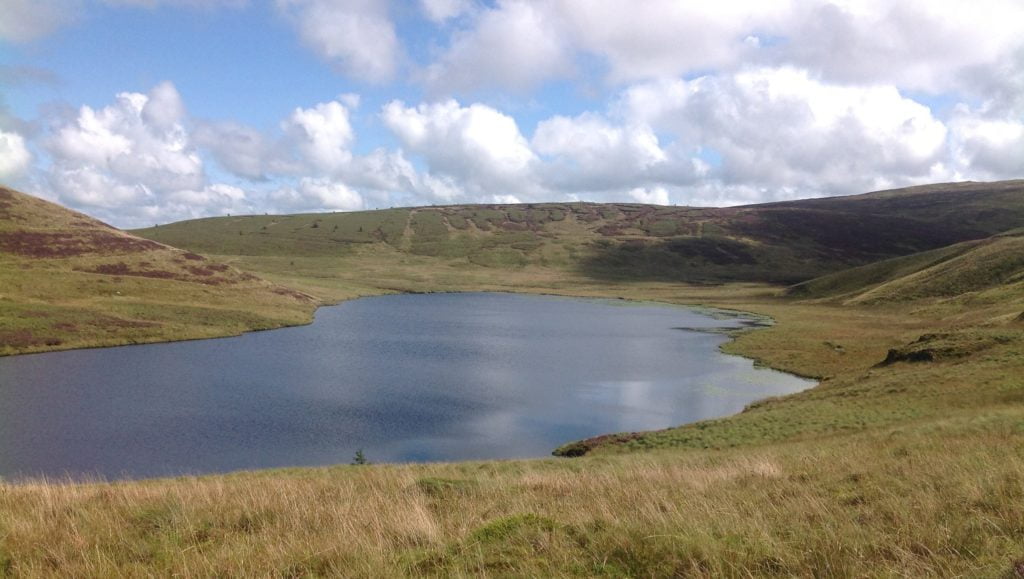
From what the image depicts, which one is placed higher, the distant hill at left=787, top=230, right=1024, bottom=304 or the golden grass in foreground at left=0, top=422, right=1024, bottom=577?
the distant hill at left=787, top=230, right=1024, bottom=304

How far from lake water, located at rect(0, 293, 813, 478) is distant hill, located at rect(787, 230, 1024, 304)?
149 ft

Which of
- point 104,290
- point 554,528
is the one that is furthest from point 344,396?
point 104,290

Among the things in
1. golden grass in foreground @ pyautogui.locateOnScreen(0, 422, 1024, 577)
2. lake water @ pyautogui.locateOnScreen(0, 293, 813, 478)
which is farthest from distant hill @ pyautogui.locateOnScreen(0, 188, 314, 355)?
golden grass in foreground @ pyautogui.locateOnScreen(0, 422, 1024, 577)

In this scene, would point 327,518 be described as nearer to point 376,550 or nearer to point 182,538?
point 182,538

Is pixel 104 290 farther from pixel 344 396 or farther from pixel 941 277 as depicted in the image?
pixel 941 277

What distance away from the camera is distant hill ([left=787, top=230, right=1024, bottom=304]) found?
10000cm

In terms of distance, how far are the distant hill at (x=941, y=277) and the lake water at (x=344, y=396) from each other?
1787 inches

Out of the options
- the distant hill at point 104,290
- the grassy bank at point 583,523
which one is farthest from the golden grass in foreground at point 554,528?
the distant hill at point 104,290

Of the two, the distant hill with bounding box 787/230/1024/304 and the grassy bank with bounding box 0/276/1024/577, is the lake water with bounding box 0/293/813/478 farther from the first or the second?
the distant hill with bounding box 787/230/1024/304

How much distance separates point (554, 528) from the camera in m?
8.73

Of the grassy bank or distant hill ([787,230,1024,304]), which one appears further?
distant hill ([787,230,1024,304])

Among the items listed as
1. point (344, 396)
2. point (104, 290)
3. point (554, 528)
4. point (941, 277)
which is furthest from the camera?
point (941, 277)

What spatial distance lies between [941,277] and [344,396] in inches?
4360

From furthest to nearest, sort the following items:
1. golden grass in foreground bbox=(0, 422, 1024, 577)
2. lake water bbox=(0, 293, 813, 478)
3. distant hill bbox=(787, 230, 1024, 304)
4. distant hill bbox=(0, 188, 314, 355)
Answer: distant hill bbox=(787, 230, 1024, 304)
distant hill bbox=(0, 188, 314, 355)
lake water bbox=(0, 293, 813, 478)
golden grass in foreground bbox=(0, 422, 1024, 577)
